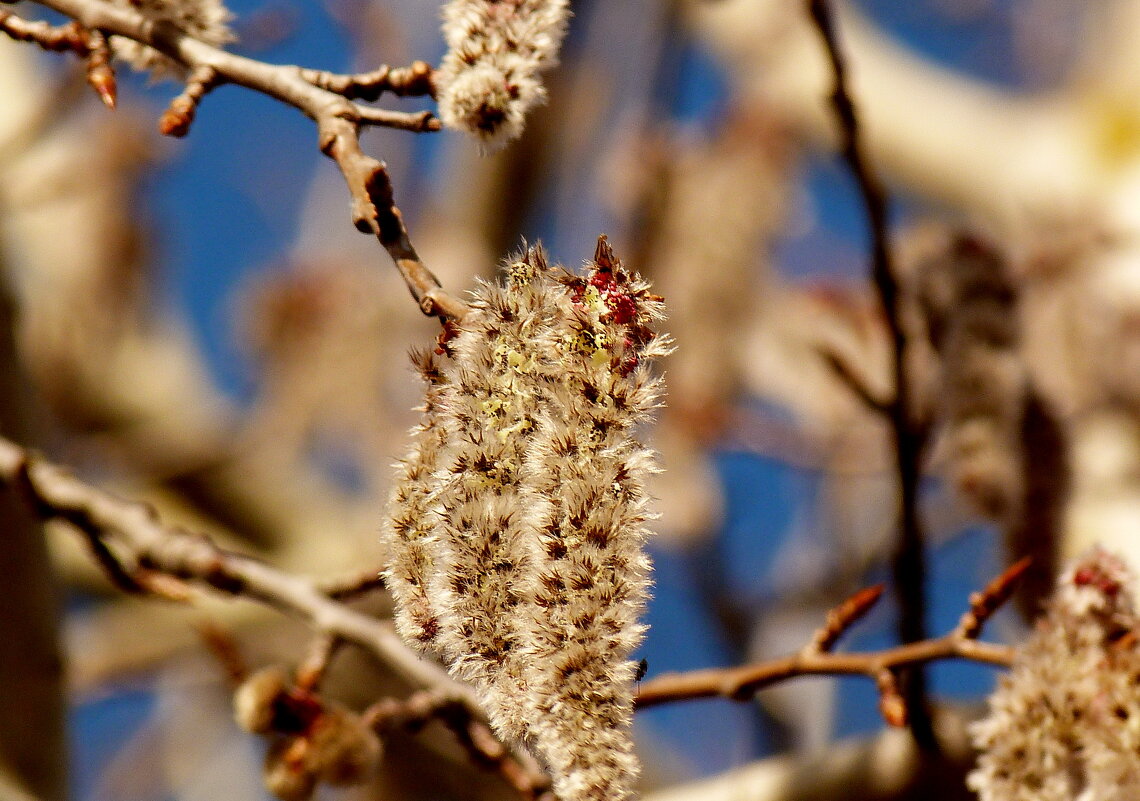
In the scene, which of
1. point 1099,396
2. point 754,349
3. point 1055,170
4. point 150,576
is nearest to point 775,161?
point 754,349

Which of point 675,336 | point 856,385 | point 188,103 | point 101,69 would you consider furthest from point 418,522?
point 675,336

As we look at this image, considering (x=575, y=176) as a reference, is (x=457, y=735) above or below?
below

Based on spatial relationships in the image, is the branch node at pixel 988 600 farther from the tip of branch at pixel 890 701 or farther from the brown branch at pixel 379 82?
the brown branch at pixel 379 82

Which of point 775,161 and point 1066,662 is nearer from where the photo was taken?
point 1066,662

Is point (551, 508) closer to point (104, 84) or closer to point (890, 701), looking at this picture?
point (104, 84)

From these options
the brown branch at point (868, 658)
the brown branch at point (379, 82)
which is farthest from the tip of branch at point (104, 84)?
the brown branch at point (868, 658)

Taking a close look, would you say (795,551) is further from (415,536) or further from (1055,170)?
(415,536)
